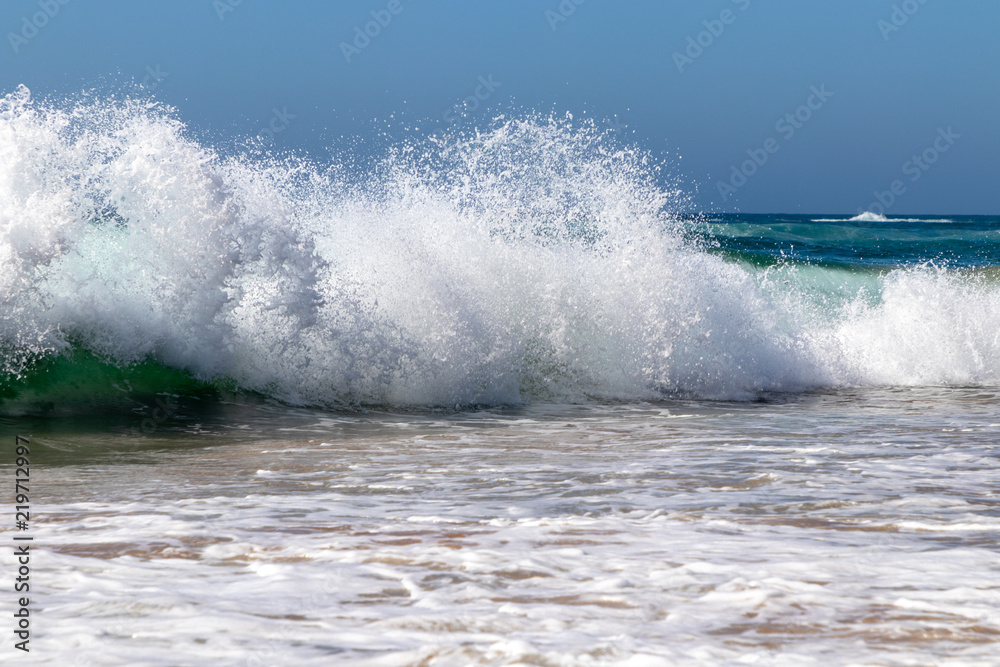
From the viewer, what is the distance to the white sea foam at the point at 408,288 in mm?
6461

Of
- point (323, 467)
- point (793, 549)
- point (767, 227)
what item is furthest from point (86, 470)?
point (767, 227)

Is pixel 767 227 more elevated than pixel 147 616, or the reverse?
pixel 767 227

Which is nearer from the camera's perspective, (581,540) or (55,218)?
(581,540)

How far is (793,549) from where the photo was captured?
2799 millimetres

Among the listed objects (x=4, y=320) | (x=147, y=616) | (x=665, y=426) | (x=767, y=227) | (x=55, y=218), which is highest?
(x=767, y=227)

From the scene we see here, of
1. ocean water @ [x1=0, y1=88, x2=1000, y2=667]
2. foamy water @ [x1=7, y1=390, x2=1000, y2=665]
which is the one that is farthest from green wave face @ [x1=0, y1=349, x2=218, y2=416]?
foamy water @ [x1=7, y1=390, x2=1000, y2=665]

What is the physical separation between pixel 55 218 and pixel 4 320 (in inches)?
29.4

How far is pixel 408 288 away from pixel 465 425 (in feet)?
6.41

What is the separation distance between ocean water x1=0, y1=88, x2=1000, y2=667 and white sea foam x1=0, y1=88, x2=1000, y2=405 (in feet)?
0.09

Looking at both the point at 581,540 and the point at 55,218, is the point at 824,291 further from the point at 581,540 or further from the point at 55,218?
the point at 581,540

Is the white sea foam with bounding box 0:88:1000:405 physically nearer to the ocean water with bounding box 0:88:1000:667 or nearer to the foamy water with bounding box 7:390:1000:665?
the ocean water with bounding box 0:88:1000:667

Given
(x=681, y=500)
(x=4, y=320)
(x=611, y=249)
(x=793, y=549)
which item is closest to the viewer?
(x=793, y=549)

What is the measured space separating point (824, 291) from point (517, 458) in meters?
9.83

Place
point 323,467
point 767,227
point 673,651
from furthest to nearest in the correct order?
point 767,227 < point 323,467 < point 673,651
